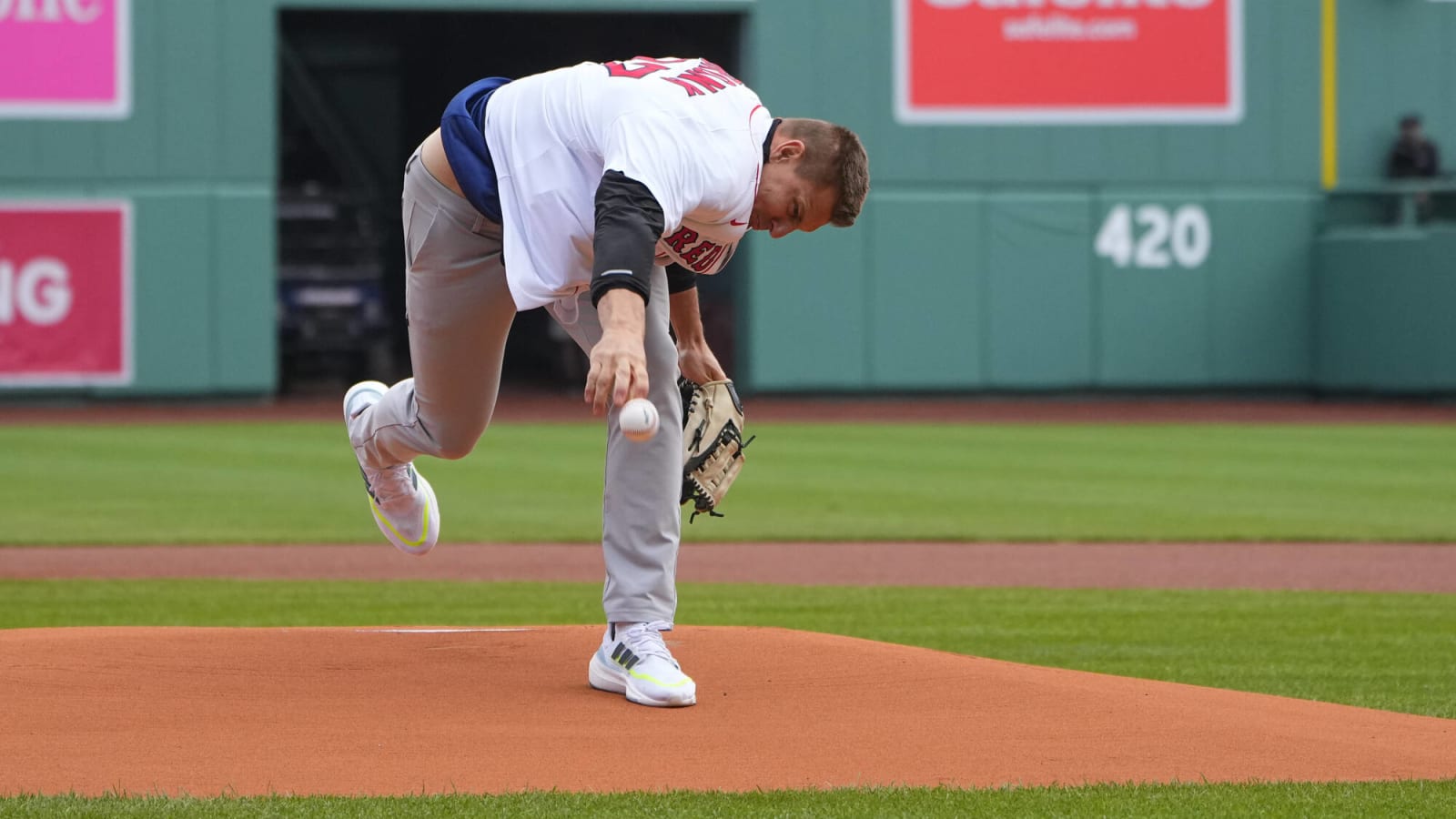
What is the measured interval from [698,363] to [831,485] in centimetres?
746

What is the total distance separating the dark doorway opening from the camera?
68.9ft

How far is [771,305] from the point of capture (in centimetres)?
1981

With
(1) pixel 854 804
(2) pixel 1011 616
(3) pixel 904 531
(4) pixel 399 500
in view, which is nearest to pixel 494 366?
(4) pixel 399 500

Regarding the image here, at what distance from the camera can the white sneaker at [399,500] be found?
17.5ft

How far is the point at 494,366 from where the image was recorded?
15.4 feet

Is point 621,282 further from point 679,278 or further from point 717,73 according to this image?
point 679,278

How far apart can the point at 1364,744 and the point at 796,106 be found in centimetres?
1617

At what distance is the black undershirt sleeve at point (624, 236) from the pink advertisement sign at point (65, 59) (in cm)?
1578

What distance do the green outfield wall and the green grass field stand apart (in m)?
2.61

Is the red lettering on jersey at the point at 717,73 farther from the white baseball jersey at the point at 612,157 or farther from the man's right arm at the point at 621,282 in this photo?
the man's right arm at the point at 621,282

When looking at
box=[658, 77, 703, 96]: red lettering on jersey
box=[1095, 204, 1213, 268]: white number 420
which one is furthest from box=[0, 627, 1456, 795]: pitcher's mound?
box=[1095, 204, 1213, 268]: white number 420

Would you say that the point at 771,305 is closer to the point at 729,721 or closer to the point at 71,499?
the point at 71,499

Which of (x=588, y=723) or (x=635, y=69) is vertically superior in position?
(x=635, y=69)

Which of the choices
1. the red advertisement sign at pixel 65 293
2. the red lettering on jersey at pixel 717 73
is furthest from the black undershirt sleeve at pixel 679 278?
the red advertisement sign at pixel 65 293
